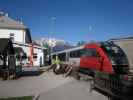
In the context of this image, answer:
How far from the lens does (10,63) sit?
23.8 metres

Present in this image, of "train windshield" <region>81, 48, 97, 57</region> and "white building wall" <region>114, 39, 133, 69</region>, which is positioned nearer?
"train windshield" <region>81, 48, 97, 57</region>

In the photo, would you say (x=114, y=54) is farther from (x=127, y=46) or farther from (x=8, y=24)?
(x=8, y=24)

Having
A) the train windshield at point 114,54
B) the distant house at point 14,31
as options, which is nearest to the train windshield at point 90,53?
the train windshield at point 114,54

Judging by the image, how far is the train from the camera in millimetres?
10664

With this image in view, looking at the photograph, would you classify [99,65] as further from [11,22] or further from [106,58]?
[11,22]

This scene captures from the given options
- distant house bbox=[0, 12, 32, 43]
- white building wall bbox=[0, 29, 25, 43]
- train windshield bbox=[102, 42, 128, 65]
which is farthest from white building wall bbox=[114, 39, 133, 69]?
white building wall bbox=[0, 29, 25, 43]

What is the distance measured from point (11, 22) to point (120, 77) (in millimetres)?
47724

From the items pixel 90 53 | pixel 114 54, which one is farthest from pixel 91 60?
pixel 114 54

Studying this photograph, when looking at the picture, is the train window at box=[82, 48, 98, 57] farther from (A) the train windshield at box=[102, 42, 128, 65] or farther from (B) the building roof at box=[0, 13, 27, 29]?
(B) the building roof at box=[0, 13, 27, 29]

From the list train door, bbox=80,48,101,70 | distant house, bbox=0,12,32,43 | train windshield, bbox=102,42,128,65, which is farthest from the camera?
distant house, bbox=0,12,32,43

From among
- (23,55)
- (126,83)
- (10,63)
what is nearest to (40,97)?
(126,83)

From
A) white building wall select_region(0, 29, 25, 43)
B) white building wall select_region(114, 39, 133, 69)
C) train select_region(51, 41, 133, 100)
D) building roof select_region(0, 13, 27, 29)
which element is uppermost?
building roof select_region(0, 13, 27, 29)

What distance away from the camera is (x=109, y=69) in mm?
17000

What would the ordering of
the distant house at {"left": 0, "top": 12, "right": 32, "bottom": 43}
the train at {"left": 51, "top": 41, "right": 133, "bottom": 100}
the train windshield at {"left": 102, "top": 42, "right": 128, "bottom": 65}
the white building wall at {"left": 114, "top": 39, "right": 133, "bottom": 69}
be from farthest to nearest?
the distant house at {"left": 0, "top": 12, "right": 32, "bottom": 43} < the white building wall at {"left": 114, "top": 39, "right": 133, "bottom": 69} < the train windshield at {"left": 102, "top": 42, "right": 128, "bottom": 65} < the train at {"left": 51, "top": 41, "right": 133, "bottom": 100}
